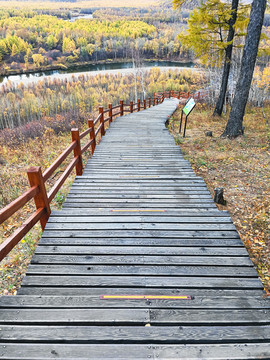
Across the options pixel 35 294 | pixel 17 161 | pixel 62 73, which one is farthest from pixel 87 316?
pixel 62 73

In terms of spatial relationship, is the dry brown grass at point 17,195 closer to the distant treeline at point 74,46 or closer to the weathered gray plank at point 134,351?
the weathered gray plank at point 134,351

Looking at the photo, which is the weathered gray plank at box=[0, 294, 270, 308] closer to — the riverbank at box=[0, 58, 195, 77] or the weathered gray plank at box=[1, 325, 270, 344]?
the weathered gray plank at box=[1, 325, 270, 344]

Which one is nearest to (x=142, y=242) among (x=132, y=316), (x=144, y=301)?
(x=144, y=301)

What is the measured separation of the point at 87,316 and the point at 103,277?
0.50 m

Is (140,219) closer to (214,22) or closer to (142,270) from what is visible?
(142,270)

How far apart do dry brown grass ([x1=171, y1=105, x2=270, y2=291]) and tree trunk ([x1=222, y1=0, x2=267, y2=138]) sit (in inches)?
24.8

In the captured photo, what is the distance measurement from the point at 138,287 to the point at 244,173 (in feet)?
19.4

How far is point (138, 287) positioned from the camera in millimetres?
2486

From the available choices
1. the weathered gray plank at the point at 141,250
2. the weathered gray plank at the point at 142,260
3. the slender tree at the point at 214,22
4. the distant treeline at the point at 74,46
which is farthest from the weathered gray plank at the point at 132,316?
the distant treeline at the point at 74,46

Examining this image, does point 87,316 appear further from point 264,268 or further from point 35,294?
point 264,268

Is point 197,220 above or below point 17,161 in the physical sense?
above

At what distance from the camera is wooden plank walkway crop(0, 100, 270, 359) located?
191cm

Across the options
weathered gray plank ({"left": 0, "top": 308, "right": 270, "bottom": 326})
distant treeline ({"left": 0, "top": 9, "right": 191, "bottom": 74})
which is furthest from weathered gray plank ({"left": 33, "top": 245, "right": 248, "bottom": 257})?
distant treeline ({"left": 0, "top": 9, "right": 191, "bottom": 74})

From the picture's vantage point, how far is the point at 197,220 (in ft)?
11.9
